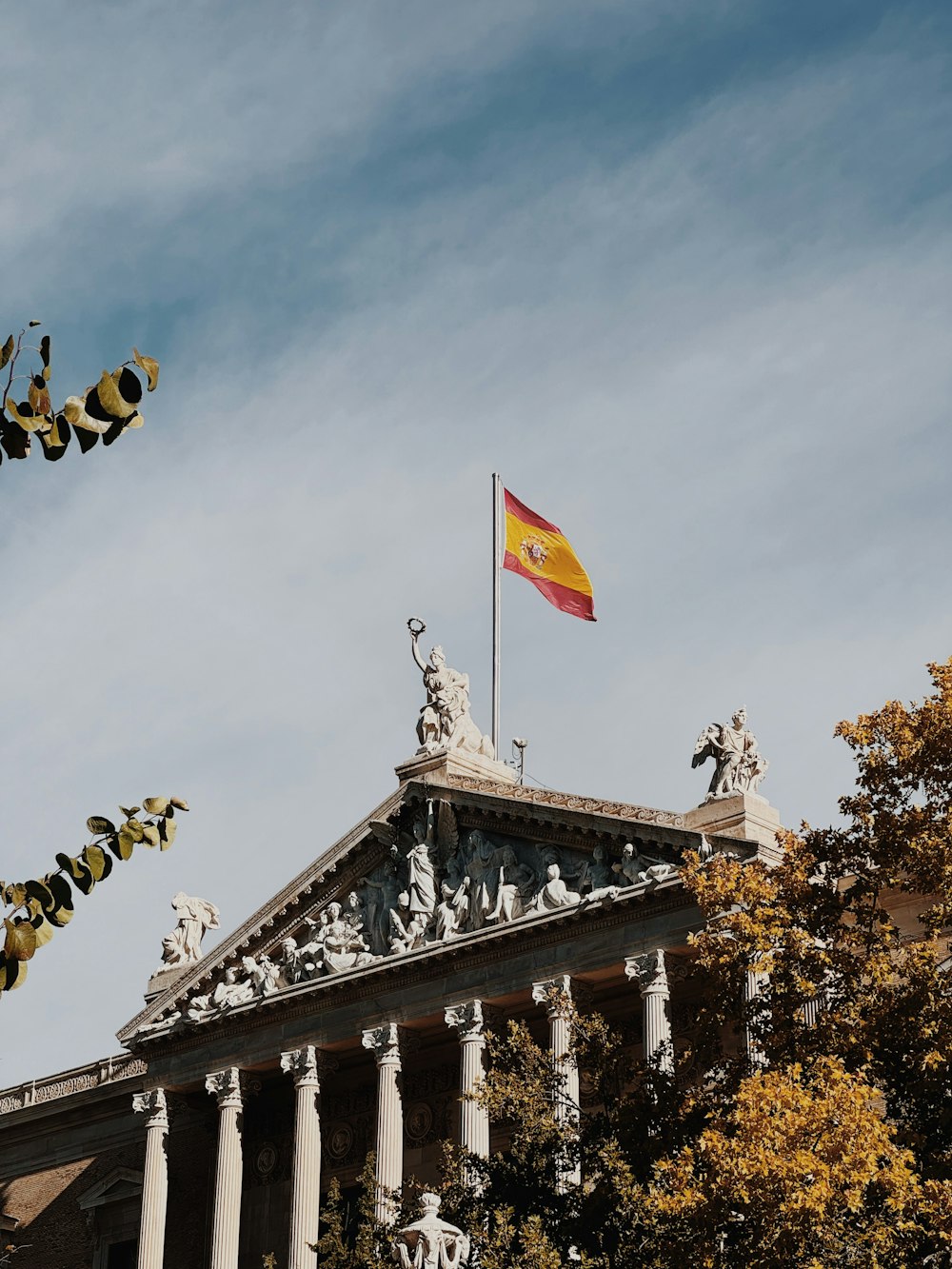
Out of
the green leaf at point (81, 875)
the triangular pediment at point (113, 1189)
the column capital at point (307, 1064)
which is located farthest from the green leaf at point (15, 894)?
the triangular pediment at point (113, 1189)

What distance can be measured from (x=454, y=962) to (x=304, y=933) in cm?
534

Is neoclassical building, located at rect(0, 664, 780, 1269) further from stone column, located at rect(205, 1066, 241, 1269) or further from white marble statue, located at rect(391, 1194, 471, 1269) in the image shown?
white marble statue, located at rect(391, 1194, 471, 1269)

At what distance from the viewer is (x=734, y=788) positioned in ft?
148

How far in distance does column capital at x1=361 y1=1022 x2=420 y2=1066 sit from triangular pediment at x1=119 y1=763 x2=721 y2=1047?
128 cm

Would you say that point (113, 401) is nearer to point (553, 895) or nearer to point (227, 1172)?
point (553, 895)

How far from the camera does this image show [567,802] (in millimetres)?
47406

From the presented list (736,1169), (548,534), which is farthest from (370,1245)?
(548,534)

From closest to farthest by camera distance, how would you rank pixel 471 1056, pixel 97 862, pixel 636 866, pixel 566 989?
pixel 97 862, pixel 566 989, pixel 636 866, pixel 471 1056

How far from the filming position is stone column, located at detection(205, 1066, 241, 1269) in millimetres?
50250

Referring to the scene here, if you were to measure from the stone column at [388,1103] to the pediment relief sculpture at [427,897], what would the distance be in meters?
1.71

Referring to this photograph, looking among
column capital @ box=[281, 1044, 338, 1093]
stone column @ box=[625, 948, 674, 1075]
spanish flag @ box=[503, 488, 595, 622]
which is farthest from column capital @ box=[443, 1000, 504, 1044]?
spanish flag @ box=[503, 488, 595, 622]

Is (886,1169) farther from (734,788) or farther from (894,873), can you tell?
(734,788)

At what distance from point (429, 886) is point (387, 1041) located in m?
3.51

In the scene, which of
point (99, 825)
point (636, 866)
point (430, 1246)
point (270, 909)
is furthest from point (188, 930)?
point (99, 825)
